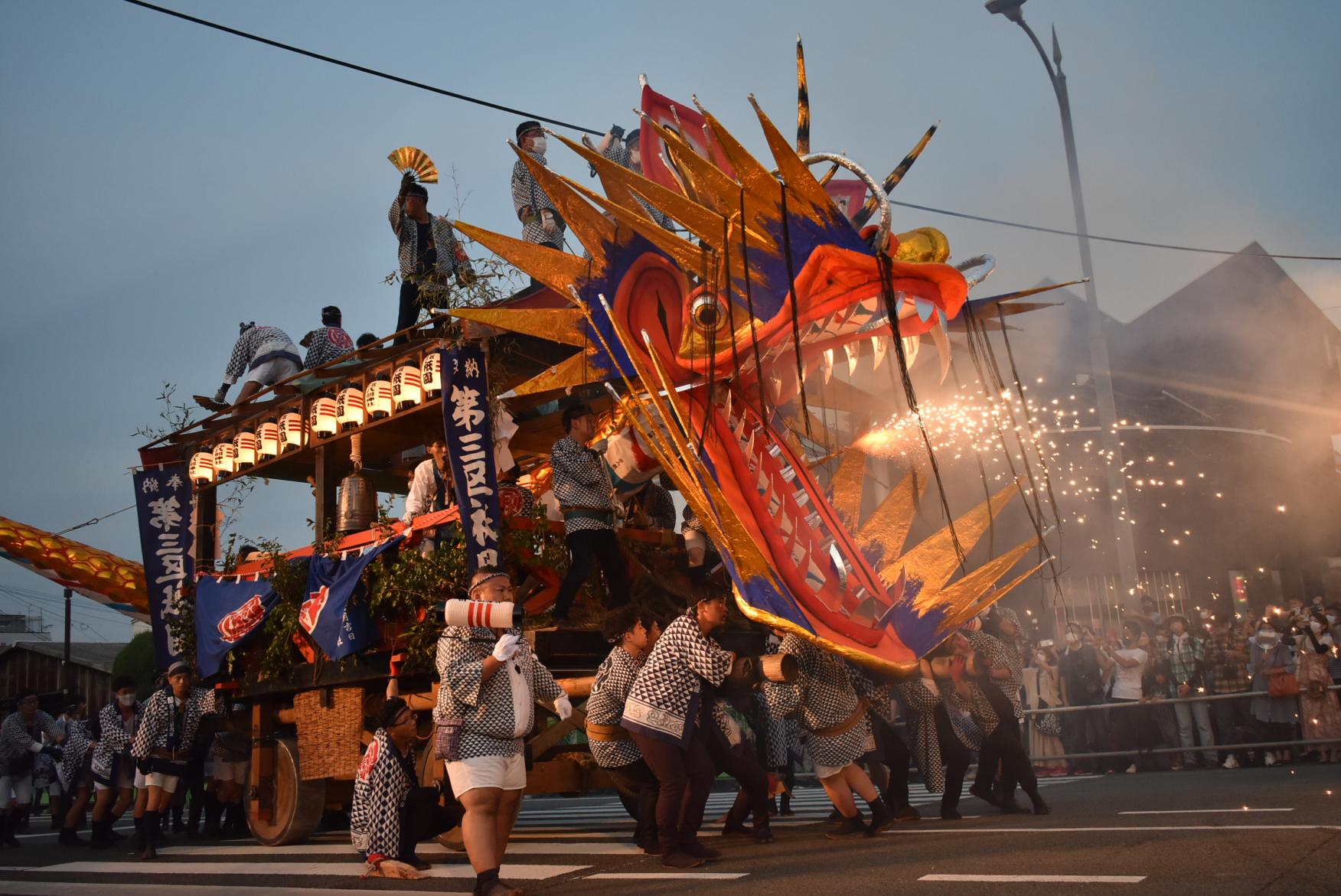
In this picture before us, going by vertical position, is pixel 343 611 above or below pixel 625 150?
below

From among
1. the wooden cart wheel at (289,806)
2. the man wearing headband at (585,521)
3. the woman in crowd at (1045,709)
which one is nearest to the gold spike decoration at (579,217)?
the man wearing headband at (585,521)

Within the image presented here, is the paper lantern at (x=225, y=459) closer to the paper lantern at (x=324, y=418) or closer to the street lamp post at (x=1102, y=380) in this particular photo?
the paper lantern at (x=324, y=418)

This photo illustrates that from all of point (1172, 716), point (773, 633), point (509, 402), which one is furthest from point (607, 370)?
point (1172, 716)

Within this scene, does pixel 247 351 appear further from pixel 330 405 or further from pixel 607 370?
pixel 607 370

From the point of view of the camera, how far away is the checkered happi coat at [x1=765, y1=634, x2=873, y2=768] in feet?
22.4

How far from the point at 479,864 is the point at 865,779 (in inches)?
104

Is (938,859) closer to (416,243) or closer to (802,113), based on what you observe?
(802,113)

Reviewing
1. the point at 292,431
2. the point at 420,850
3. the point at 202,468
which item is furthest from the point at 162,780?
the point at 202,468

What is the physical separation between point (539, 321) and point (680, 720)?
326cm

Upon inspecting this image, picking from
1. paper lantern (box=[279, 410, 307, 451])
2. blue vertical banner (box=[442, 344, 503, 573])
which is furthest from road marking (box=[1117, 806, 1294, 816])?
paper lantern (box=[279, 410, 307, 451])

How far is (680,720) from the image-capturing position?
20.2 ft

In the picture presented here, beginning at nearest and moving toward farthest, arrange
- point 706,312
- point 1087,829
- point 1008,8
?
point 1087,829
point 706,312
point 1008,8

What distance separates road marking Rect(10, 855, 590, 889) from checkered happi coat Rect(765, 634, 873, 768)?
5.06ft

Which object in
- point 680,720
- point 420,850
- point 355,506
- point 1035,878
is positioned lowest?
point 420,850
